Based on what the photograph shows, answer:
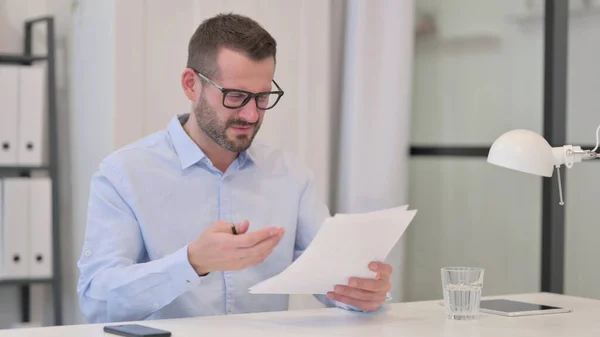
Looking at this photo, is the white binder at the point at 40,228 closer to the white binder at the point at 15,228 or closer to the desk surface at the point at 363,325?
the white binder at the point at 15,228

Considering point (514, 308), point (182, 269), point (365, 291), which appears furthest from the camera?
point (514, 308)

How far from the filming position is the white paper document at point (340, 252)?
1812 millimetres

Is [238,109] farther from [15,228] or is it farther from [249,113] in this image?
[15,228]

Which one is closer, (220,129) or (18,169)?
(220,129)


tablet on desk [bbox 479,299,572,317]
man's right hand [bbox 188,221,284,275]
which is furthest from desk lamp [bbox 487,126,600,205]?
man's right hand [bbox 188,221,284,275]

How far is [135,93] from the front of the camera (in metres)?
3.11

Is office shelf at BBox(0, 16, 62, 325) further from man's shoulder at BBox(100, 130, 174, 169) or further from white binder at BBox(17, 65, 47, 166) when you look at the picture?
man's shoulder at BBox(100, 130, 174, 169)

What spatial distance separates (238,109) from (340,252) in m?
0.58

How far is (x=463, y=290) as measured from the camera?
1.96 metres

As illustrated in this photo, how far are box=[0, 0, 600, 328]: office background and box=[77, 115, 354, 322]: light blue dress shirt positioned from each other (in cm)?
83

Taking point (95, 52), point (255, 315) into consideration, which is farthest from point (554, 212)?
point (95, 52)

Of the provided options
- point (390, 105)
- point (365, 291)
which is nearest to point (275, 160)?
point (365, 291)

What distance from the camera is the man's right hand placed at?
1.80 metres

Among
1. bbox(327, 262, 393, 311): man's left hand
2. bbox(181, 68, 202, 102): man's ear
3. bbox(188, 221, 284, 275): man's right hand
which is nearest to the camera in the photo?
bbox(188, 221, 284, 275): man's right hand
